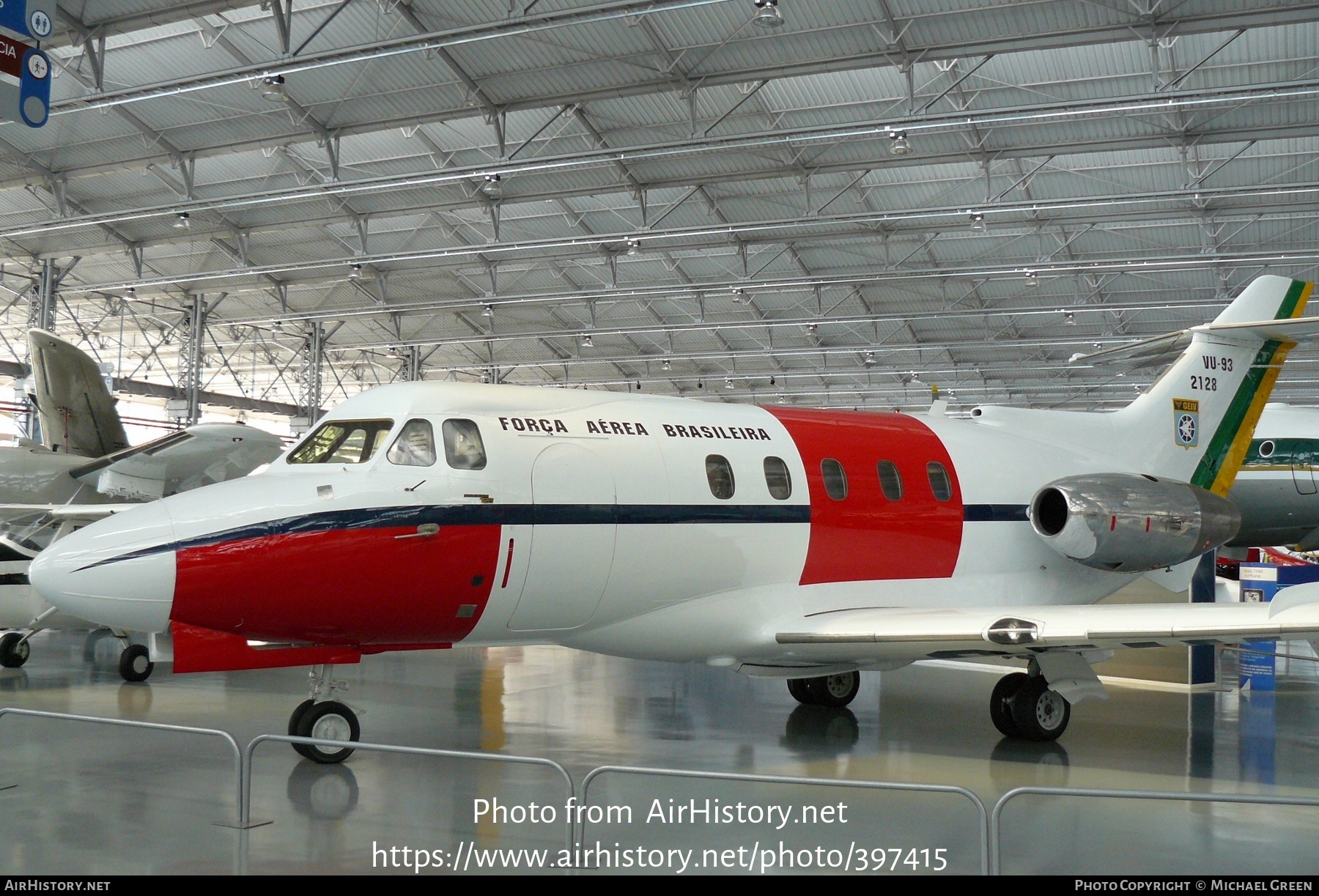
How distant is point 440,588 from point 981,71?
1351 cm

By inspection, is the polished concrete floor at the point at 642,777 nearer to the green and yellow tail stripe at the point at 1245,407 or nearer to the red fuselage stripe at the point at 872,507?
the red fuselage stripe at the point at 872,507

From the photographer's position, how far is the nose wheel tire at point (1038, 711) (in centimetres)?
1008

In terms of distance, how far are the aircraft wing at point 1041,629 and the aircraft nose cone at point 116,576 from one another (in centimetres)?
491

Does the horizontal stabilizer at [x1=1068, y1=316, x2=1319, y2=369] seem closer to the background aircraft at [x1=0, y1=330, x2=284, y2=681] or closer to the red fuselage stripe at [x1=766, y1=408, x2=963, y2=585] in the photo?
the red fuselage stripe at [x1=766, y1=408, x2=963, y2=585]

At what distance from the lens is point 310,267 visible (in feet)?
85.5

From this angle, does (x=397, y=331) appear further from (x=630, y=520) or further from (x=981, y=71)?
(x=630, y=520)

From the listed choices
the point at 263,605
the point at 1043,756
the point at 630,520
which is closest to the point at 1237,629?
the point at 1043,756

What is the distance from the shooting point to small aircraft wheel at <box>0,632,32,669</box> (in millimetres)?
14039

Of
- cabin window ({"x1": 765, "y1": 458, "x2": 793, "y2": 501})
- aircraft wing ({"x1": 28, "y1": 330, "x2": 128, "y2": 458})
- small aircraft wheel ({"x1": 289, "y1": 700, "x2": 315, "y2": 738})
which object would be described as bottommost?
small aircraft wheel ({"x1": 289, "y1": 700, "x2": 315, "y2": 738})

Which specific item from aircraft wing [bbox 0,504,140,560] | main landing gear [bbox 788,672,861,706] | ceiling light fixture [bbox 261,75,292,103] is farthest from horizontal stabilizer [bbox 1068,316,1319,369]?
aircraft wing [bbox 0,504,140,560]

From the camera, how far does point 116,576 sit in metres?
7.27

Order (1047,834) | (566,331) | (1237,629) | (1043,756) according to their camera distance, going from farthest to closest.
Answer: (566,331)
(1043,756)
(1237,629)
(1047,834)

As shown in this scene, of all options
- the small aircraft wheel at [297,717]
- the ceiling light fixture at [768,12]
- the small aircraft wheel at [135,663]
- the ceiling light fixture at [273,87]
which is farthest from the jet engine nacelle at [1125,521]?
the ceiling light fixture at [273,87]

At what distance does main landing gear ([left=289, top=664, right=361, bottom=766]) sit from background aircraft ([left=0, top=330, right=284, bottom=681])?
6.04 meters
